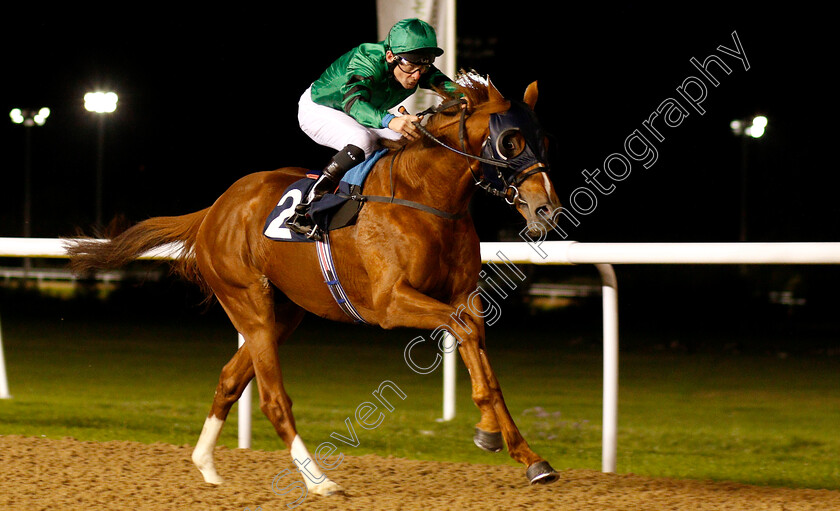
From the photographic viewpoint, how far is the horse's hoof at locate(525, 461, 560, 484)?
9.66ft

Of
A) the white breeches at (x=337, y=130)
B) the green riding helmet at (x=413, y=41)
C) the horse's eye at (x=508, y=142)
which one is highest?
the green riding helmet at (x=413, y=41)

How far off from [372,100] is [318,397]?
309 cm

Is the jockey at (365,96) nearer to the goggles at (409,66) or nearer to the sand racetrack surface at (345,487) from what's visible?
the goggles at (409,66)

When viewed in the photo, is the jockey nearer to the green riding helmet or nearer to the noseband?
the green riding helmet

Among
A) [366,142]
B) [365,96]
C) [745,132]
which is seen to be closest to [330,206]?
[366,142]

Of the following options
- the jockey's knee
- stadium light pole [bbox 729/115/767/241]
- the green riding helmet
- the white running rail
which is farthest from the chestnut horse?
stadium light pole [bbox 729/115/767/241]

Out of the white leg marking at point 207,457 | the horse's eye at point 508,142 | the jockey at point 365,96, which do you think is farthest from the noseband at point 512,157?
the white leg marking at point 207,457

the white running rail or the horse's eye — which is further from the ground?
the horse's eye

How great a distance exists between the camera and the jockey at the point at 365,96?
3.43 meters

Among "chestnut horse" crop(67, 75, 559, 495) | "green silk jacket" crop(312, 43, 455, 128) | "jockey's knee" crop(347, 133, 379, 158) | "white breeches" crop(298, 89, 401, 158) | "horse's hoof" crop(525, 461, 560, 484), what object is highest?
"green silk jacket" crop(312, 43, 455, 128)

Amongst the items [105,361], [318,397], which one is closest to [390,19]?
[318,397]

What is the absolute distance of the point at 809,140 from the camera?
26.1m

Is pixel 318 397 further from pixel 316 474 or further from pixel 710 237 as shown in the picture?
pixel 710 237

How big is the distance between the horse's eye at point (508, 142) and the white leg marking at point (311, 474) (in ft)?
4.37
